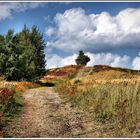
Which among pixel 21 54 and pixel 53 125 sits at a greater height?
pixel 21 54

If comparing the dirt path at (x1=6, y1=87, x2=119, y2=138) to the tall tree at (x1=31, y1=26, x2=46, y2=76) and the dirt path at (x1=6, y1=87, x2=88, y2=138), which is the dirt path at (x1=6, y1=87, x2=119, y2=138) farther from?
the tall tree at (x1=31, y1=26, x2=46, y2=76)

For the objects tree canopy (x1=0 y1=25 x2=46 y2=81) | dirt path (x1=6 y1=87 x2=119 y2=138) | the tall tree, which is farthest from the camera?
the tall tree

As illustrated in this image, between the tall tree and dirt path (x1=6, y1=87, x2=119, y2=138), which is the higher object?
the tall tree

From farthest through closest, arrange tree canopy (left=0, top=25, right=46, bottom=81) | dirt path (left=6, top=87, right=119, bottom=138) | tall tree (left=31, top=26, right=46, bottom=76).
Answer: tall tree (left=31, top=26, right=46, bottom=76)
tree canopy (left=0, top=25, right=46, bottom=81)
dirt path (left=6, top=87, right=119, bottom=138)

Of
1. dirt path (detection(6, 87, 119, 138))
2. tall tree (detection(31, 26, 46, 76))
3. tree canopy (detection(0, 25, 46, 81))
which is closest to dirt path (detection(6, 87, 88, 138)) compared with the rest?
dirt path (detection(6, 87, 119, 138))

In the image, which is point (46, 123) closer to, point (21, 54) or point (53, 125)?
point (53, 125)

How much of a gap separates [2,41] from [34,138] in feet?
104

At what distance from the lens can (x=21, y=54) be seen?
137 ft

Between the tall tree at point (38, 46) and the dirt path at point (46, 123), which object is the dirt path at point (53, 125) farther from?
the tall tree at point (38, 46)

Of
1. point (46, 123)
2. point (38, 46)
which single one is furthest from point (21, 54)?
point (46, 123)

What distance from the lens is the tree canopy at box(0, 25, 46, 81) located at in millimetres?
40219

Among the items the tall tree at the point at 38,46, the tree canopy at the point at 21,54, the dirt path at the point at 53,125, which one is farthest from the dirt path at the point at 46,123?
the tall tree at the point at 38,46

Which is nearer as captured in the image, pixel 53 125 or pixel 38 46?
pixel 53 125

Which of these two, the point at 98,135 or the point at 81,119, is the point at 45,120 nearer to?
the point at 81,119
